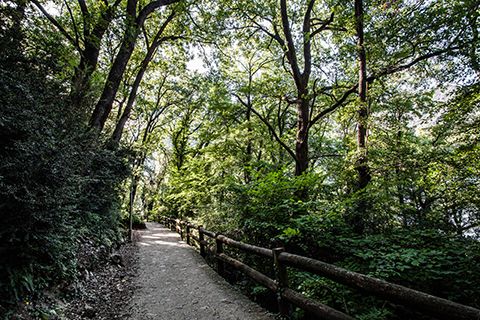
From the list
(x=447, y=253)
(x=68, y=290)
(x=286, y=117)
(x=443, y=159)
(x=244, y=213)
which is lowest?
(x=68, y=290)

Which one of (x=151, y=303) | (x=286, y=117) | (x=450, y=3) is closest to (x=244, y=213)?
(x=151, y=303)

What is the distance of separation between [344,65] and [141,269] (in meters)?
9.02

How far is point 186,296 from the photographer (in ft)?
15.1

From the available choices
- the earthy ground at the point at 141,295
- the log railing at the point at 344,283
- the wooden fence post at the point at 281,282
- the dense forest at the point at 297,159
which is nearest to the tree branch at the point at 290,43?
the dense forest at the point at 297,159

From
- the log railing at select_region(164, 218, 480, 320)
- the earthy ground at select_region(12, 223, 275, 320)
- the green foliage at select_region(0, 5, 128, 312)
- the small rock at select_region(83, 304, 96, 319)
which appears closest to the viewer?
the log railing at select_region(164, 218, 480, 320)

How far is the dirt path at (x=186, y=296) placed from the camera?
151 inches

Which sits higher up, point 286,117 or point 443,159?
point 286,117

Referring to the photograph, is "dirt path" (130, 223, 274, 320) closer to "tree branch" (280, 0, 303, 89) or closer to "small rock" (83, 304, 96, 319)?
"small rock" (83, 304, 96, 319)

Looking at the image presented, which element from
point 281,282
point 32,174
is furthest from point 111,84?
point 281,282

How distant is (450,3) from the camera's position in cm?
420

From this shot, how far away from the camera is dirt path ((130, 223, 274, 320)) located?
383 centimetres

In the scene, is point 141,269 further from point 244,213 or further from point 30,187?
point 30,187

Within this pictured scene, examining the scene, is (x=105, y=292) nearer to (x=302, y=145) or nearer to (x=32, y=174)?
(x=32, y=174)

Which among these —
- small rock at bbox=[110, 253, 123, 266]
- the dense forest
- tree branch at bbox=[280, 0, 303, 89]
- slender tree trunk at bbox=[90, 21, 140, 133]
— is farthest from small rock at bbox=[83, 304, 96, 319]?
tree branch at bbox=[280, 0, 303, 89]
